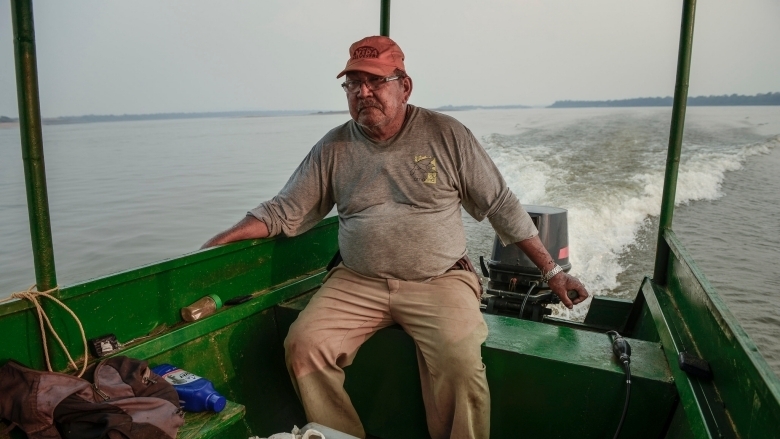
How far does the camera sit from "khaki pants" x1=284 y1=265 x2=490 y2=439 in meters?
1.99

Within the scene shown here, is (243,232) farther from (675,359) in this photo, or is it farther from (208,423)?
(675,359)

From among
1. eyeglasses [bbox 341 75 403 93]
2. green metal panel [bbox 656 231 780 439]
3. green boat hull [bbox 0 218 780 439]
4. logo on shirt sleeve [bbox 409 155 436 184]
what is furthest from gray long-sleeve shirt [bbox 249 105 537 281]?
green metal panel [bbox 656 231 780 439]

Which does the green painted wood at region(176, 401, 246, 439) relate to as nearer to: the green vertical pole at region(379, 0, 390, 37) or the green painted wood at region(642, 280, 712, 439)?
the green painted wood at region(642, 280, 712, 439)

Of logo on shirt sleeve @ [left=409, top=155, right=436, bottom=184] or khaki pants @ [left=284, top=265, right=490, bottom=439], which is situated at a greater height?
logo on shirt sleeve @ [left=409, top=155, right=436, bottom=184]

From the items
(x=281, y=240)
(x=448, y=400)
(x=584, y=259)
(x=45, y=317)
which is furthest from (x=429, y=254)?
(x=584, y=259)

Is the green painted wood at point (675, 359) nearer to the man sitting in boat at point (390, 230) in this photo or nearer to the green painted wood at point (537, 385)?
the green painted wood at point (537, 385)

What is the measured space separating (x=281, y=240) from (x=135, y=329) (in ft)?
2.57

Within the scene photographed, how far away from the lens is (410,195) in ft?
7.56

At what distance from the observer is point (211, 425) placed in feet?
5.41

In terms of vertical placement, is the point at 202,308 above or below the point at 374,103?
below

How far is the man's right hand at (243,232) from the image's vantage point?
2.31 metres

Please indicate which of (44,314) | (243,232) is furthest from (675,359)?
(44,314)

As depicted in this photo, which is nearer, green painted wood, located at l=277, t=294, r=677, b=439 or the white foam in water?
green painted wood, located at l=277, t=294, r=677, b=439

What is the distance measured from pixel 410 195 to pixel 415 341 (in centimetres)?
58
